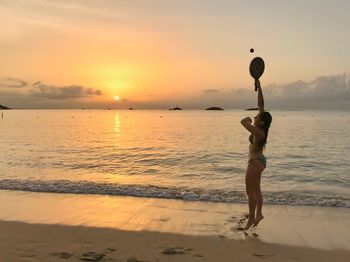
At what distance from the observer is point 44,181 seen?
52.6 ft

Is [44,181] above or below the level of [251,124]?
below

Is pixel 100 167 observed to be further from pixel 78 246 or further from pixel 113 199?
pixel 78 246

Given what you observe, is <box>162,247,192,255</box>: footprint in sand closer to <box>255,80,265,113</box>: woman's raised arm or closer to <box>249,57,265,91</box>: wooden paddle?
<box>255,80,265,113</box>: woman's raised arm

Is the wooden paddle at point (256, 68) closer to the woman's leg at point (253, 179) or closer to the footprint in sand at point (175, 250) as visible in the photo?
the woman's leg at point (253, 179)

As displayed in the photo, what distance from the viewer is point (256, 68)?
7445 millimetres

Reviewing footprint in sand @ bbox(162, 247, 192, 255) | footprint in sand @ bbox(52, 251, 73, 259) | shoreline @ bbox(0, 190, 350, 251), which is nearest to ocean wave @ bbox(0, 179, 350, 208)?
shoreline @ bbox(0, 190, 350, 251)

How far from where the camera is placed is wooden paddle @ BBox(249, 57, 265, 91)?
7.39 m

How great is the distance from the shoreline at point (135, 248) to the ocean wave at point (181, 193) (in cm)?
445

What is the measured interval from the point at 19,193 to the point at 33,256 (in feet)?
22.5

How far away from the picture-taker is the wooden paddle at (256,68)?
739 centimetres

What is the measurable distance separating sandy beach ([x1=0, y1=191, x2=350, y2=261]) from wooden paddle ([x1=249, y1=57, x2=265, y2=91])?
314 centimetres

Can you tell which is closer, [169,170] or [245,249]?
[245,249]

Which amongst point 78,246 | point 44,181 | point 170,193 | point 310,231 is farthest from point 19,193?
point 310,231

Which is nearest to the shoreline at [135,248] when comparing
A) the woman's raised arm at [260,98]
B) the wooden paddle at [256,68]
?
the woman's raised arm at [260,98]
